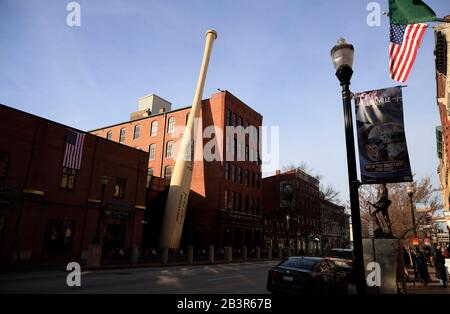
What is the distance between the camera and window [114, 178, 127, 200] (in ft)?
98.6

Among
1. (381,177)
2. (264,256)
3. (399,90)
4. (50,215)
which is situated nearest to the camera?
(381,177)

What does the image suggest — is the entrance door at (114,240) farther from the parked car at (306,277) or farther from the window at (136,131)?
the window at (136,131)

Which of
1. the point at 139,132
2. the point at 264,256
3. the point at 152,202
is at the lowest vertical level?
the point at 264,256

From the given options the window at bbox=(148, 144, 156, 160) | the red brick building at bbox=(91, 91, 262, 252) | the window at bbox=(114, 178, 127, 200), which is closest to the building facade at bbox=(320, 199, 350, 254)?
the red brick building at bbox=(91, 91, 262, 252)

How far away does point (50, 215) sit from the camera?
24.2 meters

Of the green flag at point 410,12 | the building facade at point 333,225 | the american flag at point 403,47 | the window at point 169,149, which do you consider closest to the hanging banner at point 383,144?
the american flag at point 403,47

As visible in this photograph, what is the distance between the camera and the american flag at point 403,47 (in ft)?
32.4

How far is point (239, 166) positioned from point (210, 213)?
9.19 m

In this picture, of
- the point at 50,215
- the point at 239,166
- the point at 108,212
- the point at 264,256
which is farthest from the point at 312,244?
the point at 50,215

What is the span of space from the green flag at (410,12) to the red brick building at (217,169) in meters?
34.7

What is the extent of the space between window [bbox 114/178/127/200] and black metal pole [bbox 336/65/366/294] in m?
26.7

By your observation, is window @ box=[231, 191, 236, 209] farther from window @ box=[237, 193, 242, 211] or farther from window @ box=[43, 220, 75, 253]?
window @ box=[43, 220, 75, 253]
